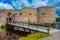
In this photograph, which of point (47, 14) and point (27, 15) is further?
A: point (27, 15)

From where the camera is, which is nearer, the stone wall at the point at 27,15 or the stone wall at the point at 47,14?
the stone wall at the point at 47,14

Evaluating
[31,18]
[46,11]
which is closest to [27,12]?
[31,18]

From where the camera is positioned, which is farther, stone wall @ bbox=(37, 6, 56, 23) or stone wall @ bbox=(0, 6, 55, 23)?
stone wall @ bbox=(0, 6, 55, 23)

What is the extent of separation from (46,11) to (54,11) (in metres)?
1.09

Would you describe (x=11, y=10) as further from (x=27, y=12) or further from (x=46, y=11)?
(x=46, y=11)

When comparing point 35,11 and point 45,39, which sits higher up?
point 35,11

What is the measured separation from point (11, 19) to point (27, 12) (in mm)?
2752

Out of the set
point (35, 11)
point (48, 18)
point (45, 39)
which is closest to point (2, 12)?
point (35, 11)

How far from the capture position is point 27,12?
2909 centimetres

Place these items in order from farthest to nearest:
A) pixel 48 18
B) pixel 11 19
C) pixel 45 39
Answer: pixel 11 19 < pixel 48 18 < pixel 45 39

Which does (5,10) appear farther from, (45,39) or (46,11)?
(45,39)

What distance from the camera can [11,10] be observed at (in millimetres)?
29578

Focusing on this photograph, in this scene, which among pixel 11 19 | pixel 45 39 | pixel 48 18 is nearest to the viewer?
pixel 45 39

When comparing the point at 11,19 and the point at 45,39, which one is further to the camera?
the point at 11,19
